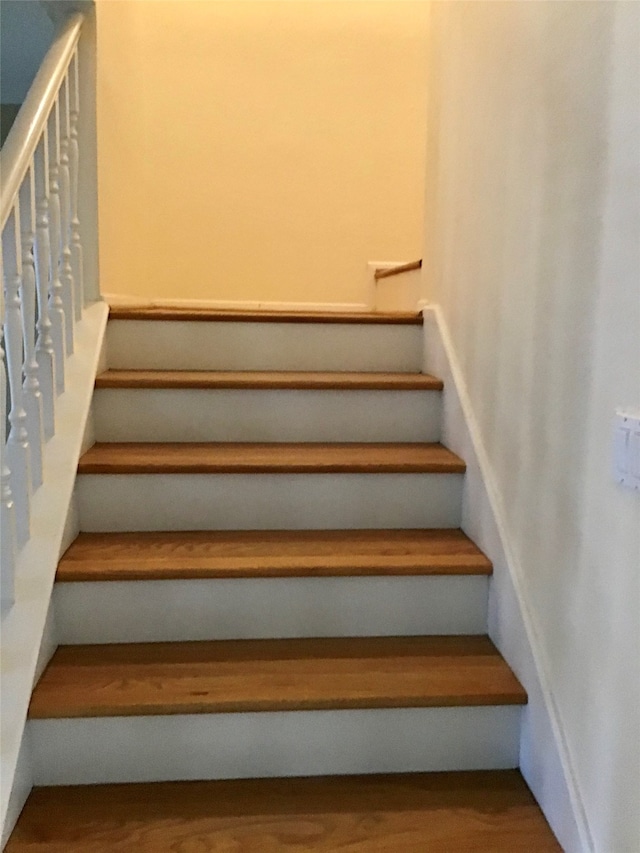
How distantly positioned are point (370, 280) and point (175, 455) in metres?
2.03

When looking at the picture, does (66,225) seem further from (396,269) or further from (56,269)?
(396,269)

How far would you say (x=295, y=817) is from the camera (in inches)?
54.7

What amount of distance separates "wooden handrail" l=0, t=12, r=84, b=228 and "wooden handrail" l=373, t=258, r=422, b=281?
1.39 metres

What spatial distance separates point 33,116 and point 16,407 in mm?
696

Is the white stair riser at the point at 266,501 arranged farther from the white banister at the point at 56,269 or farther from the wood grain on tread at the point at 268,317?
the wood grain on tread at the point at 268,317

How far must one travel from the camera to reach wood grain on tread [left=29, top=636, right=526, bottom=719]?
1.46m

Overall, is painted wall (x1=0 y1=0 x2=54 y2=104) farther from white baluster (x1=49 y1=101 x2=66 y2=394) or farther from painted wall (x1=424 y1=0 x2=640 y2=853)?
painted wall (x1=424 y1=0 x2=640 y2=853)

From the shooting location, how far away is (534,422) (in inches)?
60.9

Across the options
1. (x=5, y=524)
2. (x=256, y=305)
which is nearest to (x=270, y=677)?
(x=5, y=524)

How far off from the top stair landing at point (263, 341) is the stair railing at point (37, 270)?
0.23 metres

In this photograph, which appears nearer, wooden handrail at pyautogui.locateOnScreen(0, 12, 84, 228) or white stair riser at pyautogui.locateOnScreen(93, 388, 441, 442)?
wooden handrail at pyautogui.locateOnScreen(0, 12, 84, 228)

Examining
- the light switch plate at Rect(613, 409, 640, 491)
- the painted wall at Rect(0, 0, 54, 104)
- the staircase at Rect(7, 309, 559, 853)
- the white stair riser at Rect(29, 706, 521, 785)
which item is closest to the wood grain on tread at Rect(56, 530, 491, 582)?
the staircase at Rect(7, 309, 559, 853)

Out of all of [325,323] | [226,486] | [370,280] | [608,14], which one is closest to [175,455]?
[226,486]

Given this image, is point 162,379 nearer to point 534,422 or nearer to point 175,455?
point 175,455
